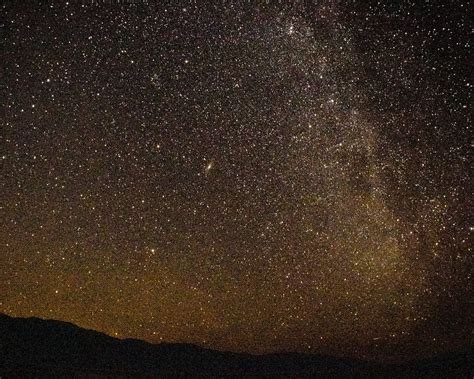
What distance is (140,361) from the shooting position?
707 centimetres

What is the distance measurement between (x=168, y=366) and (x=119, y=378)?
1758 mm

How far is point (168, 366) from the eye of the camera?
6.95 m

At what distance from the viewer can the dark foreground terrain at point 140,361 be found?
5.08 m

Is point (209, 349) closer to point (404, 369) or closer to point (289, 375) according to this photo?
point (289, 375)

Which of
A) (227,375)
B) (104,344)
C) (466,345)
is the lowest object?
(227,375)

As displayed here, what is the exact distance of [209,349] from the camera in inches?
365

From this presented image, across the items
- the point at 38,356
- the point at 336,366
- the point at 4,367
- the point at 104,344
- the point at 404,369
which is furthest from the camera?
the point at 336,366

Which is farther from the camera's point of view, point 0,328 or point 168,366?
point 168,366

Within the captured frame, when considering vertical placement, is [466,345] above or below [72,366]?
above

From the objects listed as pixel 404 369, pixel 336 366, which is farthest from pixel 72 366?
pixel 404 369

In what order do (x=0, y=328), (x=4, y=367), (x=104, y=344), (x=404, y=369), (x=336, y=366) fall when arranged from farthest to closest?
(x=336, y=366) < (x=404, y=369) < (x=104, y=344) < (x=0, y=328) < (x=4, y=367)

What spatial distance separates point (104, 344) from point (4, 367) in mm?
2759

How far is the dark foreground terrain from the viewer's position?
5082 mm

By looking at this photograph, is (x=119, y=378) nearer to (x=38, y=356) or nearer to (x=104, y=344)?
(x=38, y=356)
